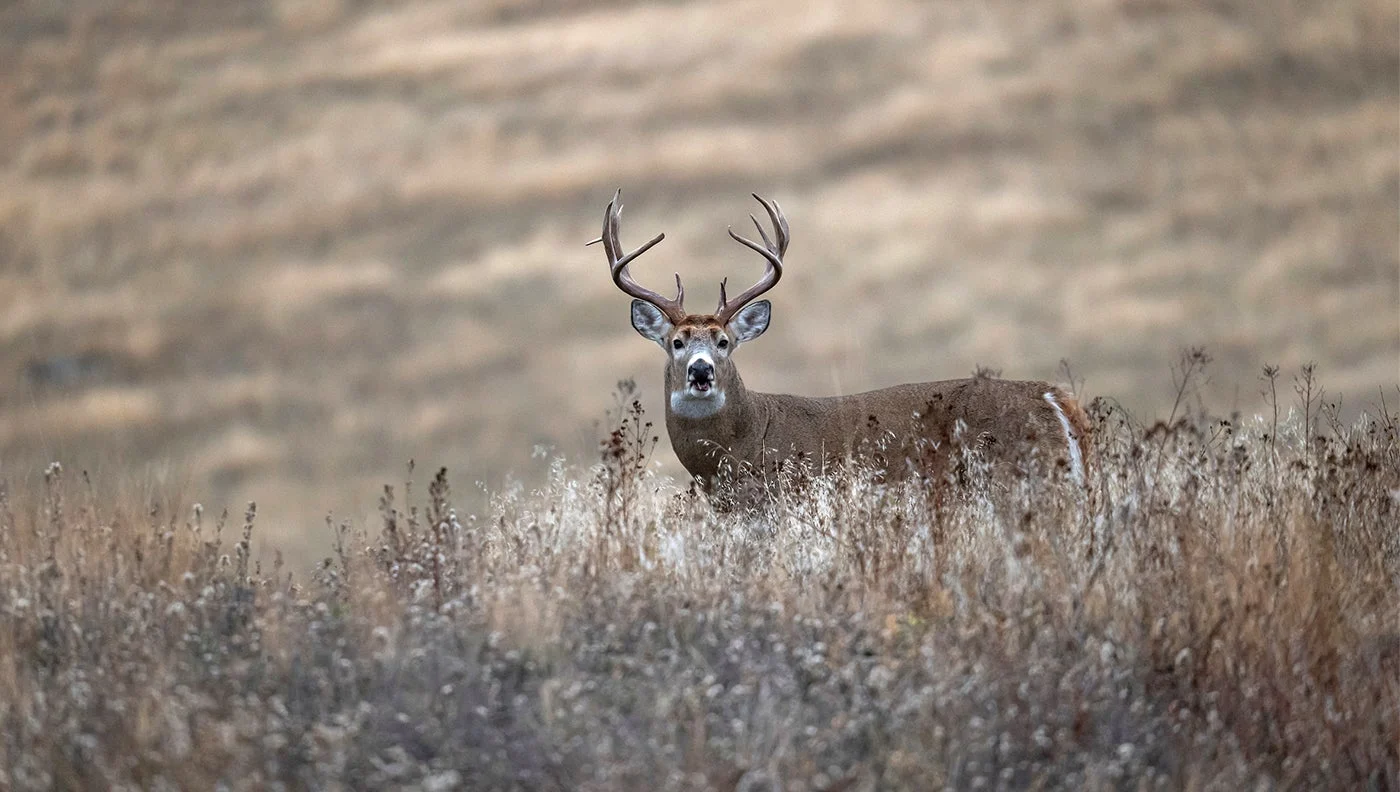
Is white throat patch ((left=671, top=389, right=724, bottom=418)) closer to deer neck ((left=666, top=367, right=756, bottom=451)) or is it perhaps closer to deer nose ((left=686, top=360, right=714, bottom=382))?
deer neck ((left=666, top=367, right=756, bottom=451))

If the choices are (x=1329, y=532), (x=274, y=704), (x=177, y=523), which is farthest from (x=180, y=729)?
(x=1329, y=532)

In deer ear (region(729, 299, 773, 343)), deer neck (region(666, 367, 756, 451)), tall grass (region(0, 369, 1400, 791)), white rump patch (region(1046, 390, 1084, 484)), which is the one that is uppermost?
deer ear (region(729, 299, 773, 343))

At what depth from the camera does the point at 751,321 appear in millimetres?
11406

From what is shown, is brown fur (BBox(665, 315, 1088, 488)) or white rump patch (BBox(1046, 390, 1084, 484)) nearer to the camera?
white rump patch (BBox(1046, 390, 1084, 484))

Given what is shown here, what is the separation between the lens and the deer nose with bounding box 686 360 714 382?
1034cm

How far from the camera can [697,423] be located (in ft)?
35.4

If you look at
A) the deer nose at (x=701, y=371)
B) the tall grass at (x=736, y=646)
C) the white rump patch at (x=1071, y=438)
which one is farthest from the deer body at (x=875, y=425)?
the tall grass at (x=736, y=646)

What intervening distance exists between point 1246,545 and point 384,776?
171 inches

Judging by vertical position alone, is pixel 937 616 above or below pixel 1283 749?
above

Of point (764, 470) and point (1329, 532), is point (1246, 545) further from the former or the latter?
point (764, 470)

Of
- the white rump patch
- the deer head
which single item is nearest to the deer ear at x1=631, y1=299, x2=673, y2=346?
the deer head

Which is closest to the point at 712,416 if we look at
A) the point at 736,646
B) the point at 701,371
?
the point at 701,371

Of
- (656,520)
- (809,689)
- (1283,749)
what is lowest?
(1283,749)

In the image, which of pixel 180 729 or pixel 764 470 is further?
pixel 764 470
